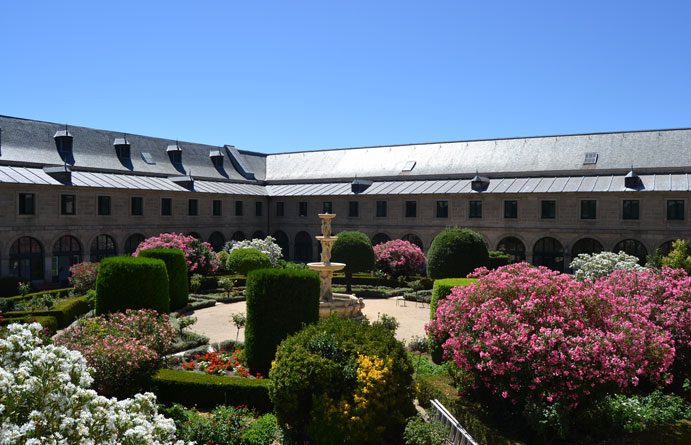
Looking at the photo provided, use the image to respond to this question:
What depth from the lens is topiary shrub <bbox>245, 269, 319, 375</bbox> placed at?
13281mm

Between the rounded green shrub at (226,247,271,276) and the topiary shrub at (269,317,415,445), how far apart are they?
1976 cm

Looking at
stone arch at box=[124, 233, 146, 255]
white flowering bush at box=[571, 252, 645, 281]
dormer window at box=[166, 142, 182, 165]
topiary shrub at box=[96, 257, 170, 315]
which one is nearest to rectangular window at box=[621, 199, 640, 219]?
white flowering bush at box=[571, 252, 645, 281]

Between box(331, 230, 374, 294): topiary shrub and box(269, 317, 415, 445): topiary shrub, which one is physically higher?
box(331, 230, 374, 294): topiary shrub

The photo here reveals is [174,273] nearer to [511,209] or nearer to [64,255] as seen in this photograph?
[64,255]

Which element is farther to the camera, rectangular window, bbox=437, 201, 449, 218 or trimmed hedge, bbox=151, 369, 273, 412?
rectangular window, bbox=437, 201, 449, 218

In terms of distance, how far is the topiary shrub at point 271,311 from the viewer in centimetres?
1328

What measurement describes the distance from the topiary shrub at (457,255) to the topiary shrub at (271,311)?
13.9 metres

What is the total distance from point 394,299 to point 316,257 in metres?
16.3

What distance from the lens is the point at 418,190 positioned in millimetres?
39375

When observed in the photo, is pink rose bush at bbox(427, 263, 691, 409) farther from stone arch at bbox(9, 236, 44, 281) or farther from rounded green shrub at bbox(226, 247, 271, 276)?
stone arch at bbox(9, 236, 44, 281)

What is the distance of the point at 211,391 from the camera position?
38.6 ft

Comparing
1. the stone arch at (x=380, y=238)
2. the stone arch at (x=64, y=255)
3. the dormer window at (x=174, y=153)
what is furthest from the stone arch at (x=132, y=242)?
the stone arch at (x=380, y=238)

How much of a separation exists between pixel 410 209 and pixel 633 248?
45.7 ft

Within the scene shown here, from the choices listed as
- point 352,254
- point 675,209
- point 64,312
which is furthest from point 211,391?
point 675,209
